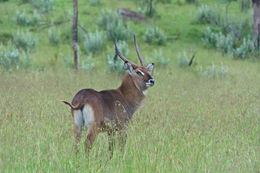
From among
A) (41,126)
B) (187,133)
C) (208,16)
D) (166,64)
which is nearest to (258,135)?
(187,133)

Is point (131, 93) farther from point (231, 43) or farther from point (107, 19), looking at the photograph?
point (107, 19)

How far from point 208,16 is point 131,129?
13.1m

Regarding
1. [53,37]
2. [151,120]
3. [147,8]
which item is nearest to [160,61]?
[53,37]

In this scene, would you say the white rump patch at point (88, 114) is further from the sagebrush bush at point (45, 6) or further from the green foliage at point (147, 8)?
the sagebrush bush at point (45, 6)

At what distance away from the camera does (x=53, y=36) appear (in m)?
15.7

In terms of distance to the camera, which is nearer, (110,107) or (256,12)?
(110,107)

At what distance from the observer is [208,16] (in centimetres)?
1842

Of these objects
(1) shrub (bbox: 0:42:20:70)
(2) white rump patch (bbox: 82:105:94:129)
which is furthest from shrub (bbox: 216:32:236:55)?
(2) white rump patch (bbox: 82:105:94:129)

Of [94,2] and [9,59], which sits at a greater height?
[94,2]

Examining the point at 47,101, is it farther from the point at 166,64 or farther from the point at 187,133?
the point at 166,64

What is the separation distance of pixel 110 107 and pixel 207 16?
13.6 m

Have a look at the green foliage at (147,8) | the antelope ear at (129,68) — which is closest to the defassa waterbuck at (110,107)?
the antelope ear at (129,68)

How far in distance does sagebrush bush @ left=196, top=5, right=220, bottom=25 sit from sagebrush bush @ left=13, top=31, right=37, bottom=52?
699 cm

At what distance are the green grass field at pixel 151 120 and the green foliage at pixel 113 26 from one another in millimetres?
1285
